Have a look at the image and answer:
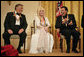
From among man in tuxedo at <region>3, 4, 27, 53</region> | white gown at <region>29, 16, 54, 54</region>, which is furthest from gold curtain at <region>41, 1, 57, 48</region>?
man in tuxedo at <region>3, 4, 27, 53</region>

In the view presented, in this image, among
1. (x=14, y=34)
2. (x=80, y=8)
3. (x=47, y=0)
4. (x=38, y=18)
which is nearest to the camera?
(x=14, y=34)

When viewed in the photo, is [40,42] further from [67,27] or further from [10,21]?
[10,21]

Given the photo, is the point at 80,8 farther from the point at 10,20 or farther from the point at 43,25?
the point at 10,20

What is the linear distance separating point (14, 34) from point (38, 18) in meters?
0.83

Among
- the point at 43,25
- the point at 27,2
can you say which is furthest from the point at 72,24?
the point at 27,2

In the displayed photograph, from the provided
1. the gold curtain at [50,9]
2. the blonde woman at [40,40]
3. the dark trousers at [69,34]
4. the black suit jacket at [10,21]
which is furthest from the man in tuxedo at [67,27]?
the gold curtain at [50,9]

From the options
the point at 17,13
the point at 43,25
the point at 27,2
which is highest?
the point at 27,2

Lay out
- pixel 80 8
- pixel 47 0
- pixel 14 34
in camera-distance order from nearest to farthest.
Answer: pixel 14 34 → pixel 80 8 → pixel 47 0

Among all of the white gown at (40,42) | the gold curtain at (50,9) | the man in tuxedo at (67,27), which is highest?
the gold curtain at (50,9)

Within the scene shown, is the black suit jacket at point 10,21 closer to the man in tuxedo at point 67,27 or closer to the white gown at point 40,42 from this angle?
the white gown at point 40,42

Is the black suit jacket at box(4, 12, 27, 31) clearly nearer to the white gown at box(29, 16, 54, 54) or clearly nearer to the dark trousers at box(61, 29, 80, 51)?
the white gown at box(29, 16, 54, 54)

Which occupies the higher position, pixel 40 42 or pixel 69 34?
pixel 69 34

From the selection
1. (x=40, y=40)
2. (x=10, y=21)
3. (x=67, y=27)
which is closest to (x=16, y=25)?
(x=10, y=21)

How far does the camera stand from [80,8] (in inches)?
261
